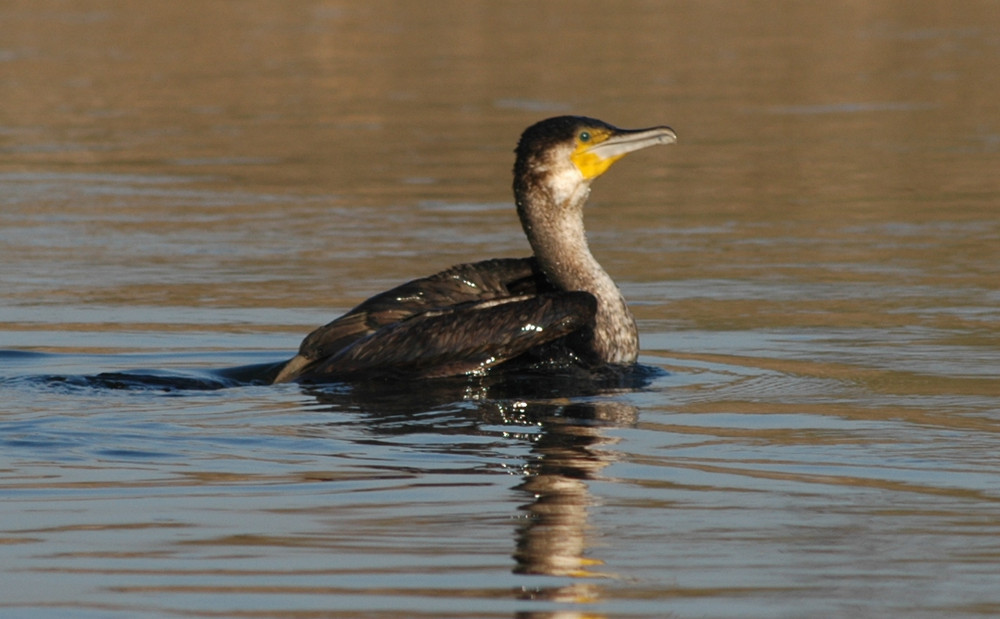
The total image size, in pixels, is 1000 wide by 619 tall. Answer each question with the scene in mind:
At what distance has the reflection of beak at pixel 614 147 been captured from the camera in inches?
345

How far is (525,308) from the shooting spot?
797 cm

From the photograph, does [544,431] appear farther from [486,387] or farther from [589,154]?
[589,154]

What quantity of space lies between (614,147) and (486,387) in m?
1.54

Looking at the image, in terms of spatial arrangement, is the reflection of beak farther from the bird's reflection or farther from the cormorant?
the bird's reflection

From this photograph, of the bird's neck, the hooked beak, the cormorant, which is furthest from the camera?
the hooked beak

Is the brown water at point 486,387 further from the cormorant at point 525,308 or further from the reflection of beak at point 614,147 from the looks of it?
the reflection of beak at point 614,147

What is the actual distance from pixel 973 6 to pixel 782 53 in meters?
9.73

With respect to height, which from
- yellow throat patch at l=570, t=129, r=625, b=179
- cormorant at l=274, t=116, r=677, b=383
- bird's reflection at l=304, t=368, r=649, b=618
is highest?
yellow throat patch at l=570, t=129, r=625, b=179

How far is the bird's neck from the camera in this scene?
8508 mm

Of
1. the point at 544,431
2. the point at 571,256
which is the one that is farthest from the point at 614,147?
the point at 544,431

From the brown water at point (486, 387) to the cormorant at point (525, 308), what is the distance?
0.68ft

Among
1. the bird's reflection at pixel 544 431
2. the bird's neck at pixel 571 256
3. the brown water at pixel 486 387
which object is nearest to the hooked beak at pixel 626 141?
the bird's neck at pixel 571 256

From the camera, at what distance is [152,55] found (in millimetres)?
27188

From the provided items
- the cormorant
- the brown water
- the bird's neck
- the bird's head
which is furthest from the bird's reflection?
the bird's head
